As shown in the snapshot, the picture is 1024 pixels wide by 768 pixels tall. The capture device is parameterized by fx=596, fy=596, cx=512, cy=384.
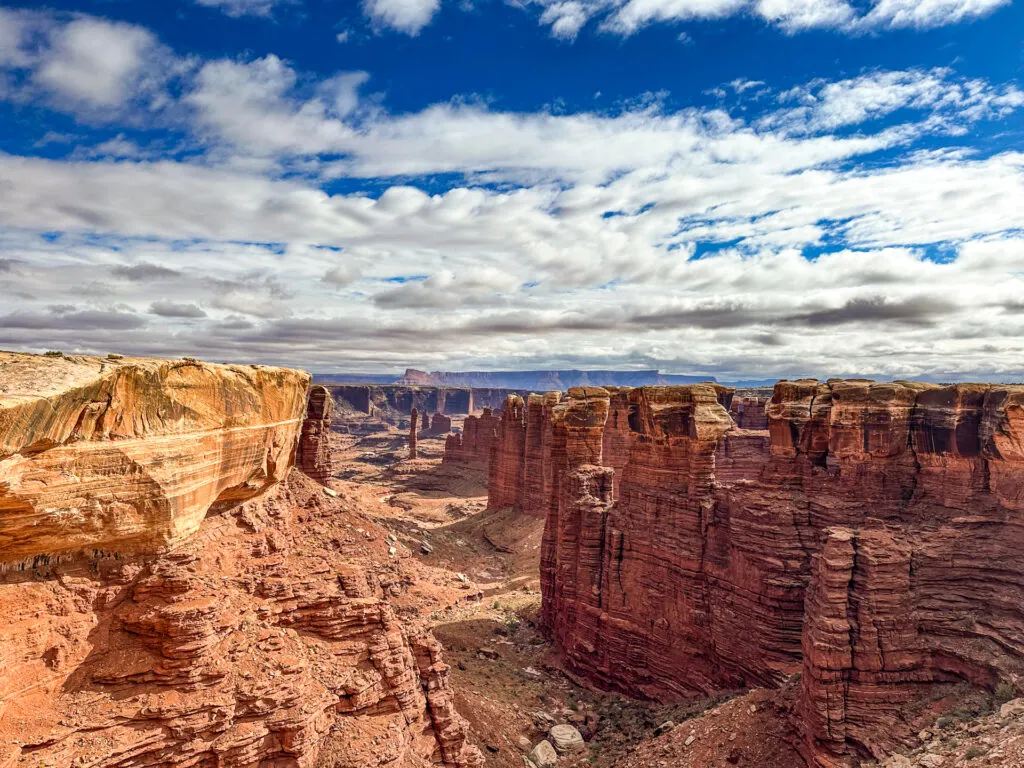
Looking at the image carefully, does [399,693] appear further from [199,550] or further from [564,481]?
[564,481]

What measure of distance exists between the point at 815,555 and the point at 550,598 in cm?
2137

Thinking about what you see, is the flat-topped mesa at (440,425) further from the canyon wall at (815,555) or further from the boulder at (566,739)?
the boulder at (566,739)

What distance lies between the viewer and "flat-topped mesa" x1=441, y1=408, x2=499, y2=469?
104875mm

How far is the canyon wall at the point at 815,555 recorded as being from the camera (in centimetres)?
2042

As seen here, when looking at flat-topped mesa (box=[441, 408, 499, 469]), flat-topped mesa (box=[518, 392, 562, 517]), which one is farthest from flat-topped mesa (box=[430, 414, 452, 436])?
flat-topped mesa (box=[518, 392, 562, 517])

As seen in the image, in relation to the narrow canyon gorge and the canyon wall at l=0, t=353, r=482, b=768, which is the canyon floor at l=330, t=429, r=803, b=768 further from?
the canyon wall at l=0, t=353, r=482, b=768

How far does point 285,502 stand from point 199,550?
8.54 metres

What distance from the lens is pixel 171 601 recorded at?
1377 cm

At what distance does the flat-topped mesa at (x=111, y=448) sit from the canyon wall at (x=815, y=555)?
2036cm

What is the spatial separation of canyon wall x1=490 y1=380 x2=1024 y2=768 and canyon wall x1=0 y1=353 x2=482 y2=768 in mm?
14411

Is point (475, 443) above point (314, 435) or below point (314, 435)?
below

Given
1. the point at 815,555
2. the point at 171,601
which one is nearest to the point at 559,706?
the point at 815,555

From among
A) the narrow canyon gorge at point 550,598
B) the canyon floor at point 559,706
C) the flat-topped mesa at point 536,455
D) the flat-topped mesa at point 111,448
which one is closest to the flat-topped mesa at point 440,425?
the flat-topped mesa at point 536,455

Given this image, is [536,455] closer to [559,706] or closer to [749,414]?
[749,414]
